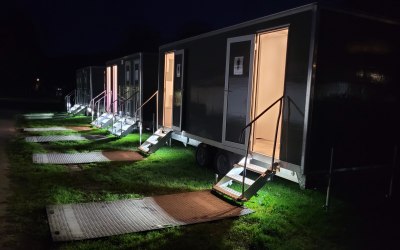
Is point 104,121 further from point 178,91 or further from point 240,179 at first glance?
point 240,179

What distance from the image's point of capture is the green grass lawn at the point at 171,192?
14.8ft

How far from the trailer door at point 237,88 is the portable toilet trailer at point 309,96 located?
0.7 inches

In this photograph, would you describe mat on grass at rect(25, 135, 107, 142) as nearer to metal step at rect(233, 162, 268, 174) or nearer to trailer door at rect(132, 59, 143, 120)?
trailer door at rect(132, 59, 143, 120)

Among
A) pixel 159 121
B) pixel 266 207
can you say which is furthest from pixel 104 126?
pixel 266 207

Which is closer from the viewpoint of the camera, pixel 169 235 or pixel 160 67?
pixel 169 235

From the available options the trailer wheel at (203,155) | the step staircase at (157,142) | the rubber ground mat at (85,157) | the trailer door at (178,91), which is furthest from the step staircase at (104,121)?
the trailer wheel at (203,155)

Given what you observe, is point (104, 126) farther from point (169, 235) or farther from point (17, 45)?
point (17, 45)

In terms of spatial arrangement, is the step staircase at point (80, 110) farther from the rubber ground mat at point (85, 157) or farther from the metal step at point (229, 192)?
the metal step at point (229, 192)

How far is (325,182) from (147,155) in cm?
529

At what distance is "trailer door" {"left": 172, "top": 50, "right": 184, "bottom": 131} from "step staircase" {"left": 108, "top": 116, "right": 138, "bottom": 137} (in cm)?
317

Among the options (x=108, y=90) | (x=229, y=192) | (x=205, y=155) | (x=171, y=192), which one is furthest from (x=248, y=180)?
(x=108, y=90)

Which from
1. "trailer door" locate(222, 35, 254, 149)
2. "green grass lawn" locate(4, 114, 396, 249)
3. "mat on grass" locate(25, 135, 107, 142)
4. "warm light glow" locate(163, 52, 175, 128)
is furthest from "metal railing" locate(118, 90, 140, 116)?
"trailer door" locate(222, 35, 254, 149)

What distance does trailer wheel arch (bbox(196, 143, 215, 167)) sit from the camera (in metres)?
8.40

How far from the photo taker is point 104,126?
573 inches
